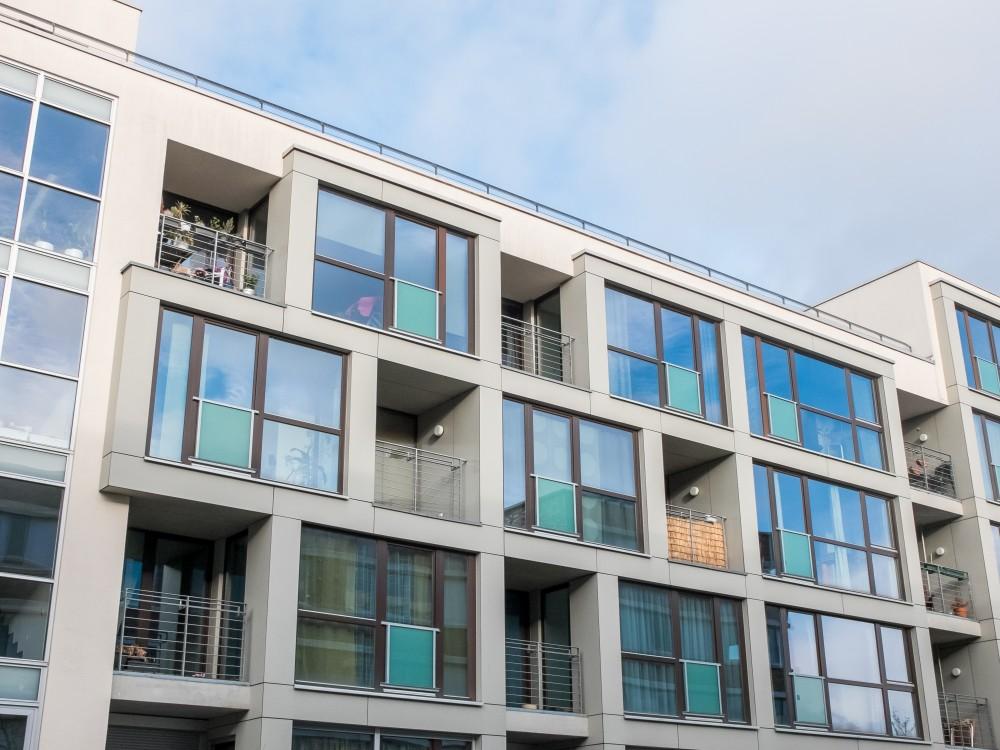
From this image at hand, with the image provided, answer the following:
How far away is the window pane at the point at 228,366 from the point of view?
17.2 meters

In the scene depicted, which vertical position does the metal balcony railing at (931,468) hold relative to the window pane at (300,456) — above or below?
above

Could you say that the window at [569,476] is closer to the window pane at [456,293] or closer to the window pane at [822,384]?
the window pane at [456,293]

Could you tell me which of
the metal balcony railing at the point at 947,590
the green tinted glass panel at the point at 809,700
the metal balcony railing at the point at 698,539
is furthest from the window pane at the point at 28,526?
the metal balcony railing at the point at 947,590

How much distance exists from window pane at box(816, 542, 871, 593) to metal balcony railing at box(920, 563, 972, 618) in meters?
2.41

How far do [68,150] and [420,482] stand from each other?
7.18 meters

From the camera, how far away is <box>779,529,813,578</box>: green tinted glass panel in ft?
75.5

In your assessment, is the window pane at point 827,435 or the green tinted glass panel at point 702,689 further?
the window pane at point 827,435

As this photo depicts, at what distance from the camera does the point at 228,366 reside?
57.2ft

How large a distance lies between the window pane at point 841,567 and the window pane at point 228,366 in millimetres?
11653

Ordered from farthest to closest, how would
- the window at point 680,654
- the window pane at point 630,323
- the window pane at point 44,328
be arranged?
the window pane at point 630,323 → the window at point 680,654 → the window pane at point 44,328

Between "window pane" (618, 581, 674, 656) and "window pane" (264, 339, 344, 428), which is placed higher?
"window pane" (264, 339, 344, 428)

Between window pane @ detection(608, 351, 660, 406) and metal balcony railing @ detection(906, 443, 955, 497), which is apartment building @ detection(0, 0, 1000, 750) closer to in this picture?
window pane @ detection(608, 351, 660, 406)

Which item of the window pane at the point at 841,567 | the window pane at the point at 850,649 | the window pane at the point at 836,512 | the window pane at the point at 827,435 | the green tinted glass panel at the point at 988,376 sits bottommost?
the window pane at the point at 850,649

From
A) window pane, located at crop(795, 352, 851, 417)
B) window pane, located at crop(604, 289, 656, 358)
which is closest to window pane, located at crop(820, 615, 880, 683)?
window pane, located at crop(795, 352, 851, 417)
